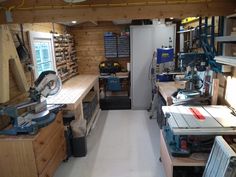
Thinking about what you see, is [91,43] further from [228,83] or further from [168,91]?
[228,83]

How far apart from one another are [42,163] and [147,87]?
3515 millimetres

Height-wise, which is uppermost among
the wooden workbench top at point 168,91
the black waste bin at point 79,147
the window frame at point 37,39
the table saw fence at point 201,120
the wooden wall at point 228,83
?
the window frame at point 37,39

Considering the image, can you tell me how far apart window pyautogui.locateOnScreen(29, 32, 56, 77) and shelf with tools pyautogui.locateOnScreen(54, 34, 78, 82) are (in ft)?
0.63

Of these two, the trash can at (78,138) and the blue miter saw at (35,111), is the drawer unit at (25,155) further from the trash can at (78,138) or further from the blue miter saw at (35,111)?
the trash can at (78,138)

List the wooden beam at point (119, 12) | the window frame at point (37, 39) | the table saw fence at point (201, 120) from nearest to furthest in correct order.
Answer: the table saw fence at point (201, 120)
the wooden beam at point (119, 12)
the window frame at point (37, 39)

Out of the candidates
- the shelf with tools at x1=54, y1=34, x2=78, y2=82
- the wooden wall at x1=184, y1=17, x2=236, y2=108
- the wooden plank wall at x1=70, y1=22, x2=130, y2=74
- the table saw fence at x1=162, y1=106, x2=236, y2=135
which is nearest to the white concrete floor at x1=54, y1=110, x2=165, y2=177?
the table saw fence at x1=162, y1=106, x2=236, y2=135

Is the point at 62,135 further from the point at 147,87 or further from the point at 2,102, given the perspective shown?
the point at 147,87

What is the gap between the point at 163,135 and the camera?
2.74 m

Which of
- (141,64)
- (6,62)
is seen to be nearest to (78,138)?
(6,62)

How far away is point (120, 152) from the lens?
343cm

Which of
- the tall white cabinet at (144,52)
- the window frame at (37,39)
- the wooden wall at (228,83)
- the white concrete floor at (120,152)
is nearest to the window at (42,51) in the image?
the window frame at (37,39)

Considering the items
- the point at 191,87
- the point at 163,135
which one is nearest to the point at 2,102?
the point at 163,135

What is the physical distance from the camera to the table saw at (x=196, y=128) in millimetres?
2064

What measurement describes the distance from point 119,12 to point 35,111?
1630 mm
